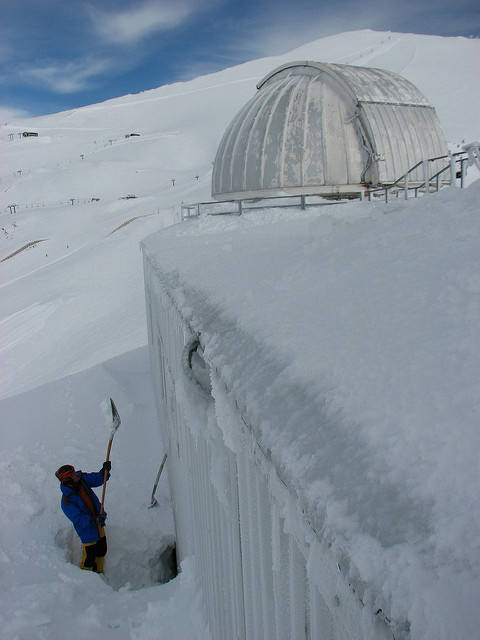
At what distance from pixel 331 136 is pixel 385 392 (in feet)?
29.3

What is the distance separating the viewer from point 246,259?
10.5 feet

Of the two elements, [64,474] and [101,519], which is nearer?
[64,474]

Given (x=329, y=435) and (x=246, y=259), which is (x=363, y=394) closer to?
(x=329, y=435)

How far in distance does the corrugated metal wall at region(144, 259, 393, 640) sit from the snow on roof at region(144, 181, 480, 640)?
114mm

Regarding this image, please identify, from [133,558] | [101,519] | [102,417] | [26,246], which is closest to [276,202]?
[102,417]

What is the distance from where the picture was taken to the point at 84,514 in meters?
5.63

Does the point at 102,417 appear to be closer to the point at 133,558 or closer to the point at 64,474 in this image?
the point at 64,474

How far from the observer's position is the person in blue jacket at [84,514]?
221 inches

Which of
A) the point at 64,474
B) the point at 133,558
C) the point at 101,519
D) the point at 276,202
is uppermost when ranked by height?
the point at 276,202

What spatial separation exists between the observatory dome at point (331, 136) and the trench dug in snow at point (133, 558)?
258 inches

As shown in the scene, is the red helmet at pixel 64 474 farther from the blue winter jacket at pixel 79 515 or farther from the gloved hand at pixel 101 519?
the gloved hand at pixel 101 519

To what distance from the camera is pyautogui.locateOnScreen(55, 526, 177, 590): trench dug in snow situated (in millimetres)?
5832

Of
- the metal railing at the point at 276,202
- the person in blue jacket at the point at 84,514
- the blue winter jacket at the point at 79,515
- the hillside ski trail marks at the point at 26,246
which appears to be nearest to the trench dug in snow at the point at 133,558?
the person in blue jacket at the point at 84,514

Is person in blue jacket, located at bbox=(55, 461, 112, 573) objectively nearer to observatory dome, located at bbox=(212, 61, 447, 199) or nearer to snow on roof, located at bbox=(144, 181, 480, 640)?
snow on roof, located at bbox=(144, 181, 480, 640)
